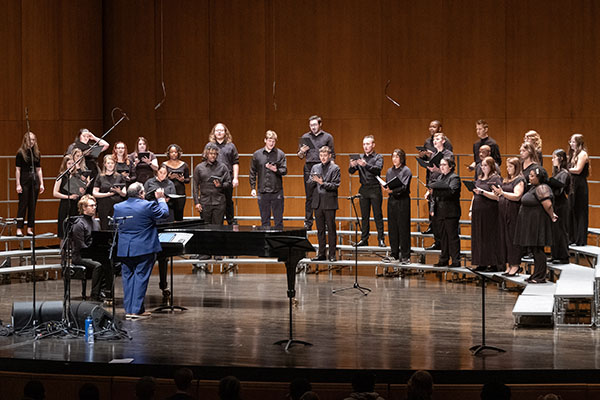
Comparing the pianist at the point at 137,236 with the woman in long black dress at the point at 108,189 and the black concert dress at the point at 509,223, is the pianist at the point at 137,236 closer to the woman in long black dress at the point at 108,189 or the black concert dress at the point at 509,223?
the woman in long black dress at the point at 108,189

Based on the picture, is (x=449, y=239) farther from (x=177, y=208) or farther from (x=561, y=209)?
(x=177, y=208)

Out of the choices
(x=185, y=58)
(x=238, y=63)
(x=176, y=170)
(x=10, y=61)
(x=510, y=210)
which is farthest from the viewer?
(x=185, y=58)

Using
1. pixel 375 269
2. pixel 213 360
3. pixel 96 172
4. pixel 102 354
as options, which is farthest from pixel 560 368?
pixel 96 172

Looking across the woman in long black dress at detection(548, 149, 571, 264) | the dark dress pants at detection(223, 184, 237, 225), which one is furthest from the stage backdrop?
the woman in long black dress at detection(548, 149, 571, 264)

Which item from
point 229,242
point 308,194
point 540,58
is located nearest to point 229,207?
point 308,194

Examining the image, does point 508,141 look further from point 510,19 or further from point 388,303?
point 388,303

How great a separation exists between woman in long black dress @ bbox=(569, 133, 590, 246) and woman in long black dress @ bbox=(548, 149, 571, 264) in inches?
15.0

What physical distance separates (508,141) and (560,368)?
784cm

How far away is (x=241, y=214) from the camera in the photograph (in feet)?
51.4

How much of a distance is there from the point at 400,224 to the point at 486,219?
4.77ft

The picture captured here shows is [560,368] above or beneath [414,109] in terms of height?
beneath

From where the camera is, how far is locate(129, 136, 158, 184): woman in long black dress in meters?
12.7

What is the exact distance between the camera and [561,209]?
10375mm

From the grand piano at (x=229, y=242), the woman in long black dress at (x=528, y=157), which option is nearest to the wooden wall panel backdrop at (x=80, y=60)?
the grand piano at (x=229, y=242)
